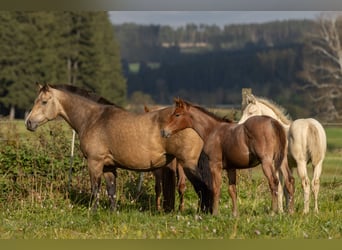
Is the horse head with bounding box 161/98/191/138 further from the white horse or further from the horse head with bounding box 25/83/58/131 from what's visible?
the horse head with bounding box 25/83/58/131

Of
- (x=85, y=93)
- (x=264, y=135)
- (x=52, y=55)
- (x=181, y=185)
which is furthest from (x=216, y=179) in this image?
(x=52, y=55)

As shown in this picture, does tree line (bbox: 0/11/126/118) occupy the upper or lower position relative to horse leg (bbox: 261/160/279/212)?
upper

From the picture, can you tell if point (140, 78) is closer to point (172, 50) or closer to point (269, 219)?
point (172, 50)

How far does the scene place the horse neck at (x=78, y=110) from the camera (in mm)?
11709

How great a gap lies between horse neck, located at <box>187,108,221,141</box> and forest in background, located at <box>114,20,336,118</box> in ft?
285

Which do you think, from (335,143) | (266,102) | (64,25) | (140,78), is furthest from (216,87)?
(266,102)

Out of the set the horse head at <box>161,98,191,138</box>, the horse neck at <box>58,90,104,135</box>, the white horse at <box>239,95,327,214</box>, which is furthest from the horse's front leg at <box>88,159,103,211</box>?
the white horse at <box>239,95,327,214</box>

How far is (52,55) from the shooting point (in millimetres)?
57375

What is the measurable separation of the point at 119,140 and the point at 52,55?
47.2m

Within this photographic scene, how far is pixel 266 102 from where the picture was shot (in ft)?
41.8

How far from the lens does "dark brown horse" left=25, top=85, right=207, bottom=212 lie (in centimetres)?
1117

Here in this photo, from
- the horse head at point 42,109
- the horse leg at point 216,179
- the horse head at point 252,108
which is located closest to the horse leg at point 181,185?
the horse leg at point 216,179

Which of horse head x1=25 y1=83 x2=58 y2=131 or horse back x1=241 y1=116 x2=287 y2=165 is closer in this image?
horse back x1=241 y1=116 x2=287 y2=165

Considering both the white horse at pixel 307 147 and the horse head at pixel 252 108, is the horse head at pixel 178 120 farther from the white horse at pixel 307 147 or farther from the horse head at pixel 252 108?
the white horse at pixel 307 147
